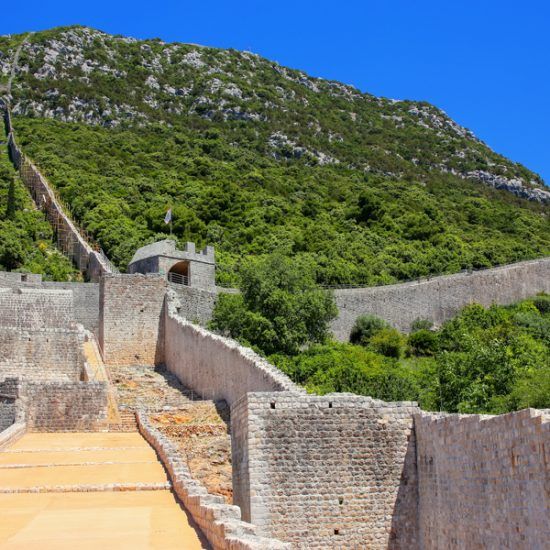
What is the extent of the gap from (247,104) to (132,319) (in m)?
70.1

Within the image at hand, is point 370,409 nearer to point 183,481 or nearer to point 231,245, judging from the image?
point 183,481

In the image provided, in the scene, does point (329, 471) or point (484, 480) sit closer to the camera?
point (484, 480)

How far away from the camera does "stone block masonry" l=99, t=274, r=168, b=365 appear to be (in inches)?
1239

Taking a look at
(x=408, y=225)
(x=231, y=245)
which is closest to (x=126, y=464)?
(x=231, y=245)

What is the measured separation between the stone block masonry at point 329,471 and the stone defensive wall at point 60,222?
2513 centimetres

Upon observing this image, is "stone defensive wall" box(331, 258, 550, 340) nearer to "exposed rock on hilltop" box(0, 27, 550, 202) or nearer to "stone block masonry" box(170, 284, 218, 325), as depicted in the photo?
"stone block masonry" box(170, 284, 218, 325)

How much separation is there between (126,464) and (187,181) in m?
56.8

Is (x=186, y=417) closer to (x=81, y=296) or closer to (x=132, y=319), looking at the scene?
(x=132, y=319)

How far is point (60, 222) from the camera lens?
5884cm

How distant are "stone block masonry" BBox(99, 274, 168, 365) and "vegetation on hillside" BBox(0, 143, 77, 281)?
1336cm

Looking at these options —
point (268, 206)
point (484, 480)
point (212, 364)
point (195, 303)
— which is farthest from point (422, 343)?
point (484, 480)

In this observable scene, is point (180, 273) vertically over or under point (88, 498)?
over

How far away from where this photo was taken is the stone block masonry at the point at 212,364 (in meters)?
20.0

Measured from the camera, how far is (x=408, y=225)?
225 ft
